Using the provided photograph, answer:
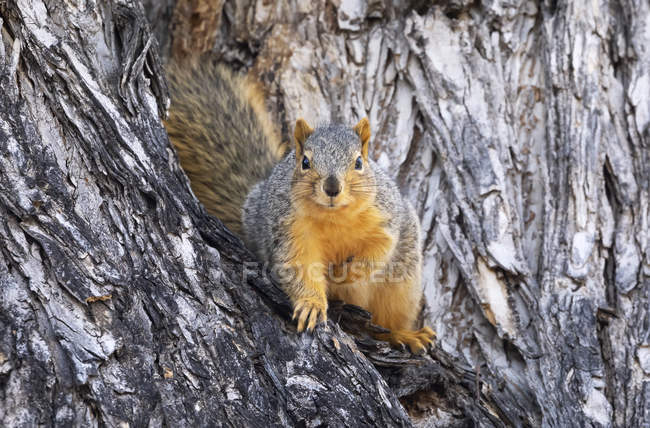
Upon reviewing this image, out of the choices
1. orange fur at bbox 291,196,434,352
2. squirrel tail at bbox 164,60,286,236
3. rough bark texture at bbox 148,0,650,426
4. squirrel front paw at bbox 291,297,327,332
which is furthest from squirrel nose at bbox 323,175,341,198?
squirrel tail at bbox 164,60,286,236

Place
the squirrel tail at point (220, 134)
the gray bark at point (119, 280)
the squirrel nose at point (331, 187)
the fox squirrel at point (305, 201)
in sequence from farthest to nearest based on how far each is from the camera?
the squirrel tail at point (220, 134) < the fox squirrel at point (305, 201) < the squirrel nose at point (331, 187) < the gray bark at point (119, 280)

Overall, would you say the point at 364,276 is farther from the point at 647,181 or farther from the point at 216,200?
the point at 647,181

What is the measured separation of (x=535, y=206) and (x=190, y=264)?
1.38 metres

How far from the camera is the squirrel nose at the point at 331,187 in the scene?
2.03 metres

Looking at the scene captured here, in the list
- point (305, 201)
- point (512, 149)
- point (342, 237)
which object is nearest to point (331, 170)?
point (305, 201)

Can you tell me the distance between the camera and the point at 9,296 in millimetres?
1677

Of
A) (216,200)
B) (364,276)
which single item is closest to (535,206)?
(364,276)

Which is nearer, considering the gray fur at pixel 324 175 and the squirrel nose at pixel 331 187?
the squirrel nose at pixel 331 187

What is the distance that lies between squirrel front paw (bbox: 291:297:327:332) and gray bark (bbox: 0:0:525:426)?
4 centimetres

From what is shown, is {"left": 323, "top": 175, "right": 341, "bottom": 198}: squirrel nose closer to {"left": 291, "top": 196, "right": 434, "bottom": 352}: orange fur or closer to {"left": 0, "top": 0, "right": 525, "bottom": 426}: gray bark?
{"left": 291, "top": 196, "right": 434, "bottom": 352}: orange fur

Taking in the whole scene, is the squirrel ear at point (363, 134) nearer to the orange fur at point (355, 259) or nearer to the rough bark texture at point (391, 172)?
the orange fur at point (355, 259)

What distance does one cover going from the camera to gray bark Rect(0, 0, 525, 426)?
66.1 inches

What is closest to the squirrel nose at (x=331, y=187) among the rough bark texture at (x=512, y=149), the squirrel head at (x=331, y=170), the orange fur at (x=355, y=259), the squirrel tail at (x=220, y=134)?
the squirrel head at (x=331, y=170)

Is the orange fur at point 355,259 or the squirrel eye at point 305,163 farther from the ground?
the squirrel eye at point 305,163
